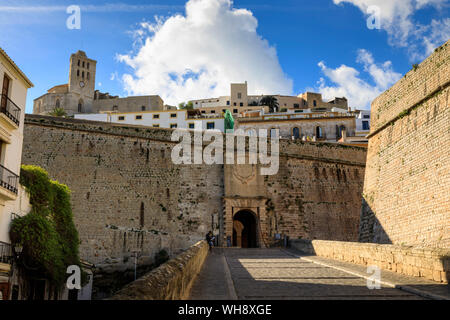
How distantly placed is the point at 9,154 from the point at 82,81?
2271 inches

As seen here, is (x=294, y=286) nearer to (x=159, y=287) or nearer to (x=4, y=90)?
(x=159, y=287)

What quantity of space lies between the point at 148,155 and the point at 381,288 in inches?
689

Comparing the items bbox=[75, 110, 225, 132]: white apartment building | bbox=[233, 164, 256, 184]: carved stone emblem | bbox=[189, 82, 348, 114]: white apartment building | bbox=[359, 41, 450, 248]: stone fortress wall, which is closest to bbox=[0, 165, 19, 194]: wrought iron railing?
bbox=[359, 41, 450, 248]: stone fortress wall

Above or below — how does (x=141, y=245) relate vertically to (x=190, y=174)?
below

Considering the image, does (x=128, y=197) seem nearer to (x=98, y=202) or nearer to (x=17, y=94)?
(x=98, y=202)

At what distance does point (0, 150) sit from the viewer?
1262cm

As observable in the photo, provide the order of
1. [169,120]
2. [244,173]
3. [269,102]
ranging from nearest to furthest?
[244,173] → [169,120] → [269,102]

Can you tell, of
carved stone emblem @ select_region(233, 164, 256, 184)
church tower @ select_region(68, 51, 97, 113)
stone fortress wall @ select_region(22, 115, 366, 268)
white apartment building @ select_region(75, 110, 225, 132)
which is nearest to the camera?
stone fortress wall @ select_region(22, 115, 366, 268)

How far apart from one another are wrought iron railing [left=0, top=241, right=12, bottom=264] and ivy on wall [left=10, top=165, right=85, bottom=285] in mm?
252

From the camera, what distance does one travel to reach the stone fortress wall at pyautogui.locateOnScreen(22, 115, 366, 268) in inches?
826

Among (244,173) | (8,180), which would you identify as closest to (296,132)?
(244,173)

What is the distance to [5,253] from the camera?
39.4 feet

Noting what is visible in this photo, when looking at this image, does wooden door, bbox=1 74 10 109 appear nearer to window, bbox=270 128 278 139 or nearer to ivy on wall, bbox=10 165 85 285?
ivy on wall, bbox=10 165 85 285
